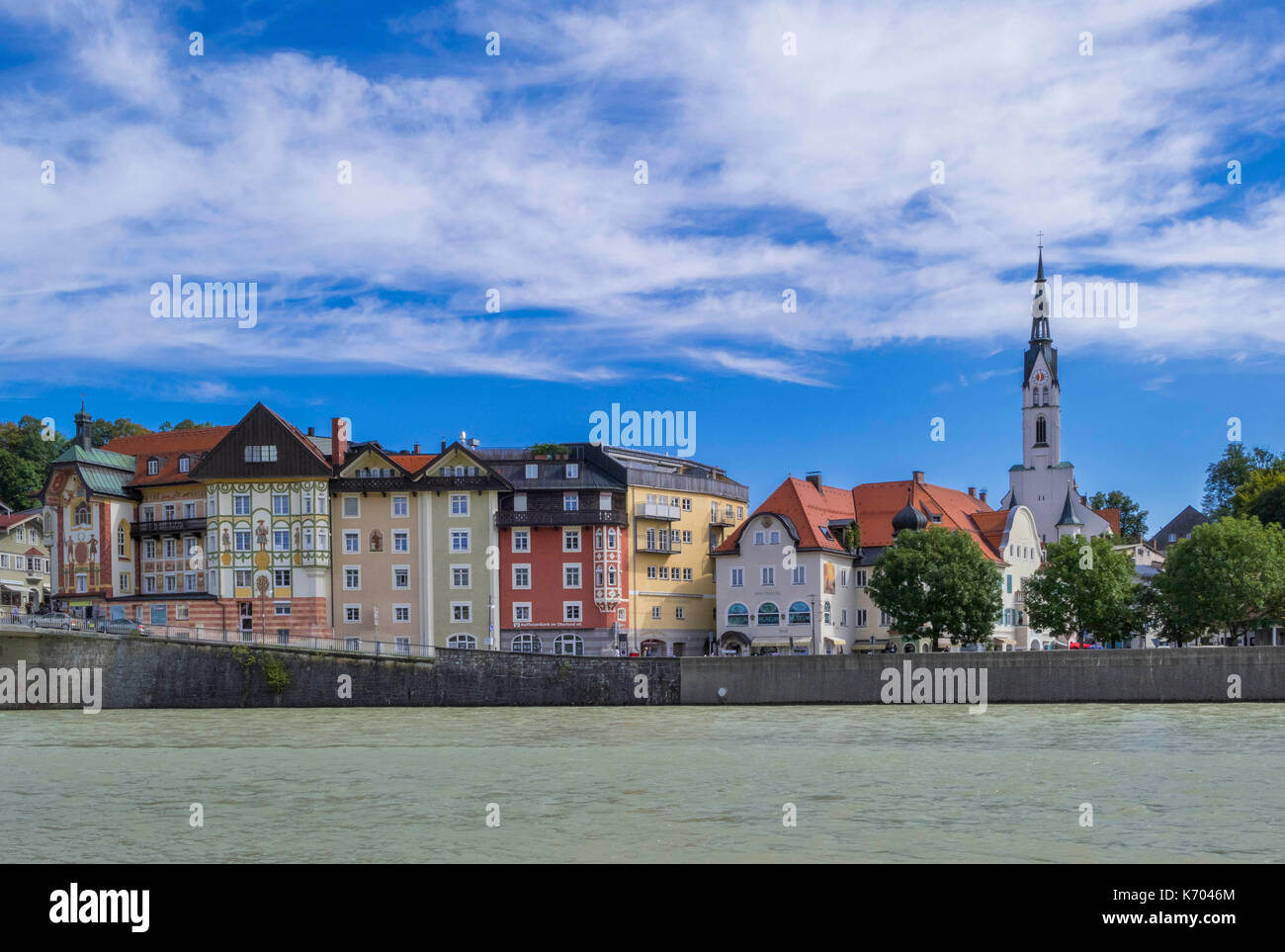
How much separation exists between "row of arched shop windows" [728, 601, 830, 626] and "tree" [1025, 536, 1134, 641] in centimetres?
1235

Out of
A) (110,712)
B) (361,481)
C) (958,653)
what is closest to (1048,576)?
(958,653)

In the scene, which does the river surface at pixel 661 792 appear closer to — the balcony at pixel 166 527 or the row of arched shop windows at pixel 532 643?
the row of arched shop windows at pixel 532 643

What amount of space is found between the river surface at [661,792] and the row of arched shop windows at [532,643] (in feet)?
106

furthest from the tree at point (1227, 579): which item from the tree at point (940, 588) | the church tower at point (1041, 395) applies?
the church tower at point (1041, 395)

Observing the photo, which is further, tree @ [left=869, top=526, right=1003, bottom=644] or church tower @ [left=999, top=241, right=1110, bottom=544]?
church tower @ [left=999, top=241, right=1110, bottom=544]

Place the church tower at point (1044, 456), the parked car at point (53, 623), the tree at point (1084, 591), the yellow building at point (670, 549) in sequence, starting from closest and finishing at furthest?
the parked car at point (53, 623) → the tree at point (1084, 591) → the yellow building at point (670, 549) → the church tower at point (1044, 456)

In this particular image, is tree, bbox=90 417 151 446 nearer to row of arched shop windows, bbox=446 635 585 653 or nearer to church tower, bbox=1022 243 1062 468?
row of arched shop windows, bbox=446 635 585 653

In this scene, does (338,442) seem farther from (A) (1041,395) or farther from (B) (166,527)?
(A) (1041,395)

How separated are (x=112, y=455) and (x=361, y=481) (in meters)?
17.9

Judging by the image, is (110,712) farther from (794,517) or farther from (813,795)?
(813,795)

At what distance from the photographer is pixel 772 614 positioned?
292 ft

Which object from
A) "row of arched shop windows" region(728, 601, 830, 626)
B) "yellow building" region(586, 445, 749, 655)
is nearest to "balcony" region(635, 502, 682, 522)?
"yellow building" region(586, 445, 749, 655)

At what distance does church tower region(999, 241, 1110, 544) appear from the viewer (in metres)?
126

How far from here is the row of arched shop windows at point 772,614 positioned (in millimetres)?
88188
